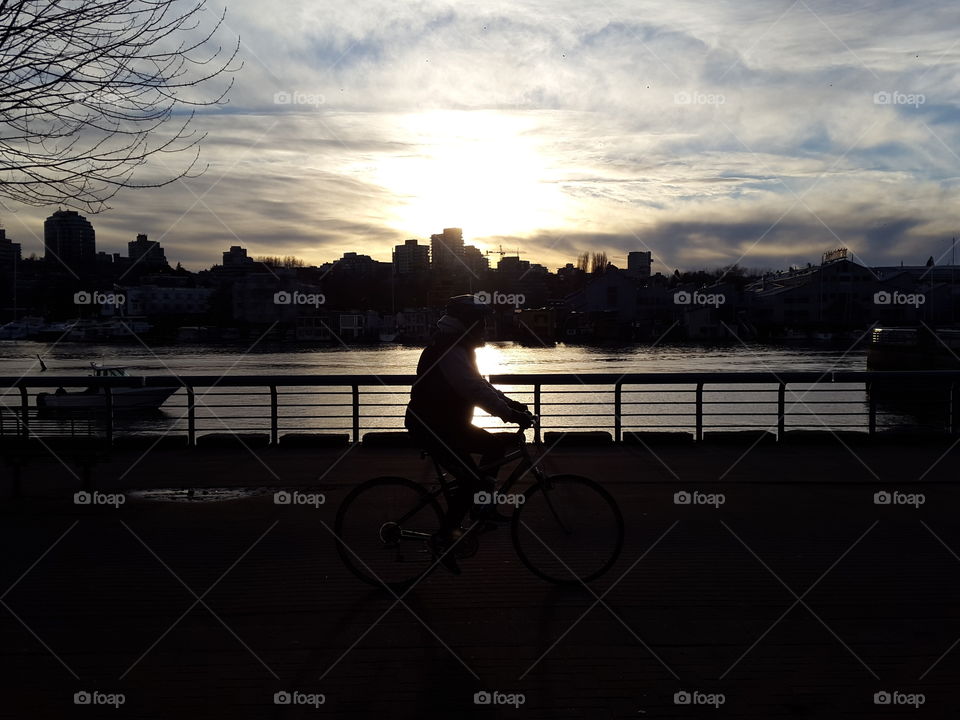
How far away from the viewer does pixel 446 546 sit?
18.5 ft

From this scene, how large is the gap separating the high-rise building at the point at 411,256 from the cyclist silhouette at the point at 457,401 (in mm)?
91947

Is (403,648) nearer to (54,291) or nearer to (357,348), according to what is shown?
(54,291)

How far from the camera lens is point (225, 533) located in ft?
23.5

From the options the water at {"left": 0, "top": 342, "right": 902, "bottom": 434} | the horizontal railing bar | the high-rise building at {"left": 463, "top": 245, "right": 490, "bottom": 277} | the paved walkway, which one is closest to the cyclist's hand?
the paved walkway

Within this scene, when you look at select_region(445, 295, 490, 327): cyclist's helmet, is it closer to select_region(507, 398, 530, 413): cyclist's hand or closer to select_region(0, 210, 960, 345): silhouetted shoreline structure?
select_region(507, 398, 530, 413): cyclist's hand

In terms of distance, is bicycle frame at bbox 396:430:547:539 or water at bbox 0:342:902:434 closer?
bicycle frame at bbox 396:430:547:539

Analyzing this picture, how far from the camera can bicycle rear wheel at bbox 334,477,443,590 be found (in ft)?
18.4

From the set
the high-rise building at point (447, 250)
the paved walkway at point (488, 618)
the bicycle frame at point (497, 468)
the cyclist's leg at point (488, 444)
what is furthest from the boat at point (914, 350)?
the cyclist's leg at point (488, 444)

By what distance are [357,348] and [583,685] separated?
6591 cm

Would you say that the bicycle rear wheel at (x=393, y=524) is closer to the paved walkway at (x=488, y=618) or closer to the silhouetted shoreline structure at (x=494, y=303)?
the paved walkway at (x=488, y=618)

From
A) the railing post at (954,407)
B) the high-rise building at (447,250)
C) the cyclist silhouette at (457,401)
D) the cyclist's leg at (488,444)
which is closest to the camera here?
the cyclist silhouette at (457,401)

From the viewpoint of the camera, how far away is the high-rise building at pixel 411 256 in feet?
333

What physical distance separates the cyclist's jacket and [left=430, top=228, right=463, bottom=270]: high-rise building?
74.6 meters

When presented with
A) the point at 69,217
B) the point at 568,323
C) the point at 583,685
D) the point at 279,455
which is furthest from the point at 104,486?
the point at 568,323
